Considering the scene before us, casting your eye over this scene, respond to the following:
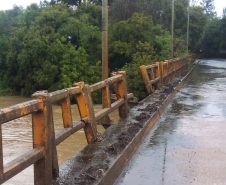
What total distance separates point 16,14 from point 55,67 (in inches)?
665

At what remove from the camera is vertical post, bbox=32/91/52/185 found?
12.4ft

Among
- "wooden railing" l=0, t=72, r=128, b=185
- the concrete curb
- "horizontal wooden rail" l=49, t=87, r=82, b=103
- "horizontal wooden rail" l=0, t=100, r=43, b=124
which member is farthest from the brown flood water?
"horizontal wooden rail" l=0, t=100, r=43, b=124

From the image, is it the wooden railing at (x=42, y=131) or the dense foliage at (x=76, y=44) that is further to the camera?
the dense foliage at (x=76, y=44)

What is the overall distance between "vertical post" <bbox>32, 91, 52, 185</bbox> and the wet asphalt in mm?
1062

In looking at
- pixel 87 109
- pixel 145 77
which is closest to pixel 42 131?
pixel 87 109

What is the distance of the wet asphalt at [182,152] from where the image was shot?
4703 millimetres

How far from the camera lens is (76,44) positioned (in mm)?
37594

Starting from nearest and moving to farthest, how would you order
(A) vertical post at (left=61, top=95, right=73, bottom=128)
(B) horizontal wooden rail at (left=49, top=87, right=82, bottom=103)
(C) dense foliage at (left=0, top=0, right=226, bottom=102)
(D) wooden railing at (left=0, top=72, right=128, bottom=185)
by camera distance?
(D) wooden railing at (left=0, top=72, right=128, bottom=185) < (B) horizontal wooden rail at (left=49, top=87, right=82, bottom=103) < (A) vertical post at (left=61, top=95, right=73, bottom=128) < (C) dense foliage at (left=0, top=0, right=226, bottom=102)

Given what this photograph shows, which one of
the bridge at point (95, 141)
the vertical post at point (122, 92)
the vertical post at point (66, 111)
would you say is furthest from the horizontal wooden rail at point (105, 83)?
the vertical post at point (66, 111)

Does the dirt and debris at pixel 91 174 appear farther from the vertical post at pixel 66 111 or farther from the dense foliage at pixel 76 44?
the dense foliage at pixel 76 44

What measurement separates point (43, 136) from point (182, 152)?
2.77 meters

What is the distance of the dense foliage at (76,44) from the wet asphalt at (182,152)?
A: 1691cm

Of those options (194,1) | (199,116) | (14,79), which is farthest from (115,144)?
(194,1)

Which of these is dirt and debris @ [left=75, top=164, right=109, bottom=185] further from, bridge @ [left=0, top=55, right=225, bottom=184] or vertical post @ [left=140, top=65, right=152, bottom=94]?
vertical post @ [left=140, top=65, right=152, bottom=94]
